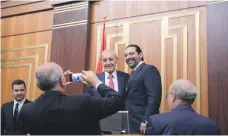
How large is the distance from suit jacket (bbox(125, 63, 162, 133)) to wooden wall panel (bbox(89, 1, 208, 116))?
0.88m

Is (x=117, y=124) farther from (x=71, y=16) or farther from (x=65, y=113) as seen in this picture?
(x=71, y=16)

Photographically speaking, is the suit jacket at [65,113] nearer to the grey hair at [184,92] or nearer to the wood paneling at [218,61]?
the grey hair at [184,92]

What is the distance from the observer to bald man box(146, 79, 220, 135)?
1.98m

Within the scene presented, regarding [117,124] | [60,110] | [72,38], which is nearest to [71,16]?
[72,38]

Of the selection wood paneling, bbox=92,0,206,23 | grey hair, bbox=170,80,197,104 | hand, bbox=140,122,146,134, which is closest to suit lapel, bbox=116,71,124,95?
hand, bbox=140,122,146,134

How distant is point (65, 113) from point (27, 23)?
3.69 m

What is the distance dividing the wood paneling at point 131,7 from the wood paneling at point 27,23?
2.57 ft

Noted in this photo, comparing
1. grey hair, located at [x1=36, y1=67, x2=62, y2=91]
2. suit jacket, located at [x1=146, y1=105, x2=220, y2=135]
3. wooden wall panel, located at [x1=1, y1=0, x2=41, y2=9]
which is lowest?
suit jacket, located at [x1=146, y1=105, x2=220, y2=135]

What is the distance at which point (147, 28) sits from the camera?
A: 170 inches

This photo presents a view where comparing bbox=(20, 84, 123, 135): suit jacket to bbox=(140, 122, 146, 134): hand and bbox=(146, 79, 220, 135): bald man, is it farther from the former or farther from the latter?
bbox=(140, 122, 146, 134): hand

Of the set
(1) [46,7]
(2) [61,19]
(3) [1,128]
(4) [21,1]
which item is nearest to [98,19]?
(2) [61,19]

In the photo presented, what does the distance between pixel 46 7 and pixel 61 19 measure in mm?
393

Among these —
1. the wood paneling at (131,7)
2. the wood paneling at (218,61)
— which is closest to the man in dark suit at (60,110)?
the wood paneling at (218,61)

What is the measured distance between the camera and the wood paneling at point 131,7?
13.7 feet
